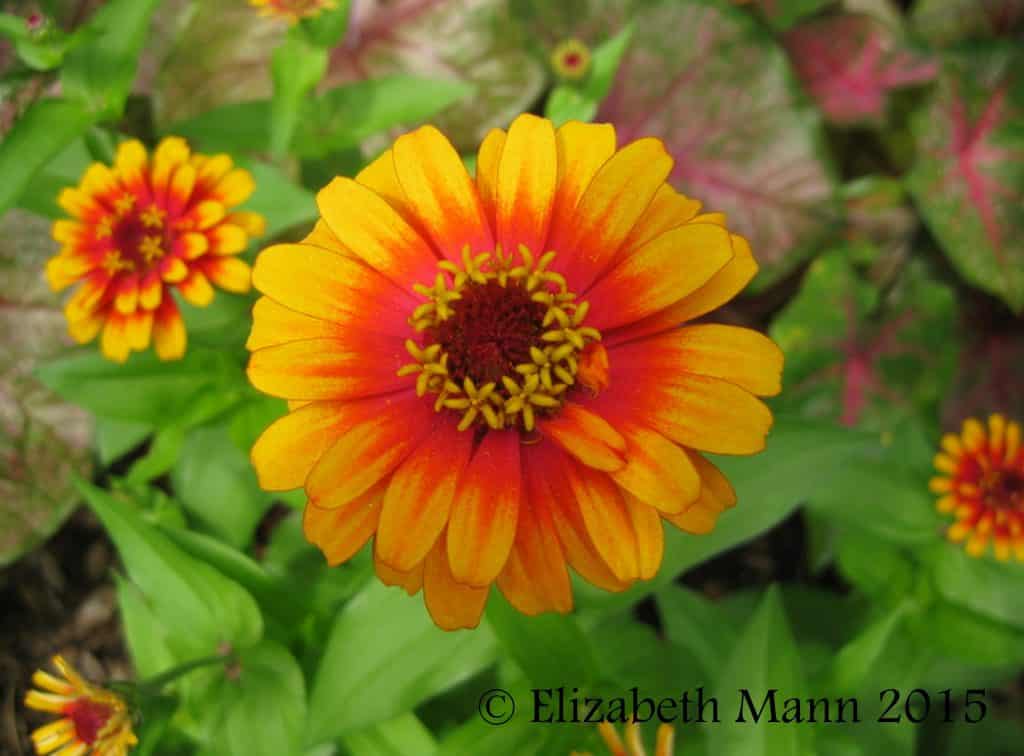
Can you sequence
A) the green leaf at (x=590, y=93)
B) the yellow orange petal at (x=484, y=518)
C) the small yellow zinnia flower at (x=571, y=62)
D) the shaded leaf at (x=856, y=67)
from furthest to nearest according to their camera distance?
1. the shaded leaf at (x=856, y=67)
2. the small yellow zinnia flower at (x=571, y=62)
3. the green leaf at (x=590, y=93)
4. the yellow orange petal at (x=484, y=518)

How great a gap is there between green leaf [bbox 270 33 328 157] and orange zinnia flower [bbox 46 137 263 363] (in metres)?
0.08

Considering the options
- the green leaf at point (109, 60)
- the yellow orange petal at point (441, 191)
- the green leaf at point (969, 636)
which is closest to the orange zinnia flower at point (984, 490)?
the green leaf at point (969, 636)

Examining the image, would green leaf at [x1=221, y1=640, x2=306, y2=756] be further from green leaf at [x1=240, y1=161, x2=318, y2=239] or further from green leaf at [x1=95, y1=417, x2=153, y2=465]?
green leaf at [x1=240, y1=161, x2=318, y2=239]

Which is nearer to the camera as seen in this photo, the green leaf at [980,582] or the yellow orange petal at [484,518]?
the yellow orange petal at [484,518]

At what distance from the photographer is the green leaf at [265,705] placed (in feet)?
3.33

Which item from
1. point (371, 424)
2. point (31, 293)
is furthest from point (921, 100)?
point (31, 293)

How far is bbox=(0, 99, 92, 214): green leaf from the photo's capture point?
97cm

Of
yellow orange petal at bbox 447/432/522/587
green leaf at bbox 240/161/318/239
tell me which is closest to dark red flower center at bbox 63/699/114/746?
yellow orange petal at bbox 447/432/522/587

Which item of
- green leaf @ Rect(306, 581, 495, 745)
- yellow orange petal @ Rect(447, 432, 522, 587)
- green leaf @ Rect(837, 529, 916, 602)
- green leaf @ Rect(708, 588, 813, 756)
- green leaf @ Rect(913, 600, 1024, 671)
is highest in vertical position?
yellow orange petal @ Rect(447, 432, 522, 587)

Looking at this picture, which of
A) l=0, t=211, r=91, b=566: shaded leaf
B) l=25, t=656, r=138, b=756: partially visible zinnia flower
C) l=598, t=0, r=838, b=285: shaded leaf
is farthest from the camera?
l=598, t=0, r=838, b=285: shaded leaf

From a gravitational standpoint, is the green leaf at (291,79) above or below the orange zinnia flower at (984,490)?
above

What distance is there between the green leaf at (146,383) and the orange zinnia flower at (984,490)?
39.6 inches

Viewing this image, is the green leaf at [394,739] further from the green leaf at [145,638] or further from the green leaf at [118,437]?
the green leaf at [118,437]

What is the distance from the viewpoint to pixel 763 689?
0.86 meters
